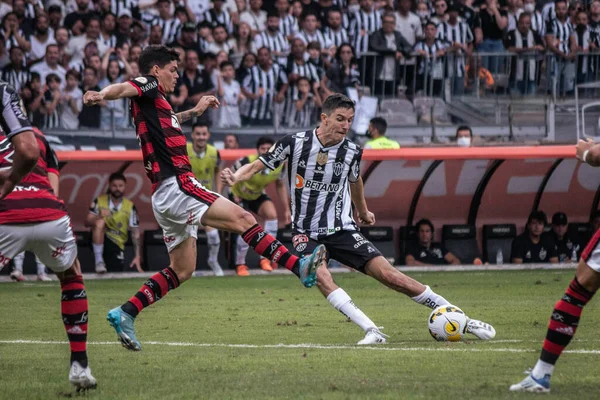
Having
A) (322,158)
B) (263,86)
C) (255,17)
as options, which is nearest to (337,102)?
(322,158)

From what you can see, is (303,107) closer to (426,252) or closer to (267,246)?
(426,252)

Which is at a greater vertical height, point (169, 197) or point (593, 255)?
point (593, 255)

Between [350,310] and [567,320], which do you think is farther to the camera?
[350,310]

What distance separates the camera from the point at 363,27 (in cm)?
2081

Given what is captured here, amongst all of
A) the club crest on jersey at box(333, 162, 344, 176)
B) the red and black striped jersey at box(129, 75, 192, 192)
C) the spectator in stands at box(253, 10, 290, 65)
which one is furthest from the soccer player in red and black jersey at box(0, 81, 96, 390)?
the spectator in stands at box(253, 10, 290, 65)

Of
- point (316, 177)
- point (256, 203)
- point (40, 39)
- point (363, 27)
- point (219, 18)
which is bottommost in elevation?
point (256, 203)

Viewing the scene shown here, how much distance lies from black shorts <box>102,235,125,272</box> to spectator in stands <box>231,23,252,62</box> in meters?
4.27

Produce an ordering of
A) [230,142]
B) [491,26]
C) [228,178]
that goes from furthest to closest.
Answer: [491,26] → [230,142] → [228,178]

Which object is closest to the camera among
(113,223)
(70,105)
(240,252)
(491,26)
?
(113,223)

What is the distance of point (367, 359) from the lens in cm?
773

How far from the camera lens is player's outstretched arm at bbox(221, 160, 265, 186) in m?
8.94

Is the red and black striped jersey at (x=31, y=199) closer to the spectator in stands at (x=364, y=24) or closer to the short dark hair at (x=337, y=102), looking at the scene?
the short dark hair at (x=337, y=102)

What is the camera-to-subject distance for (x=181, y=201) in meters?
8.44

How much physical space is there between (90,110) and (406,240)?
18.8 feet
